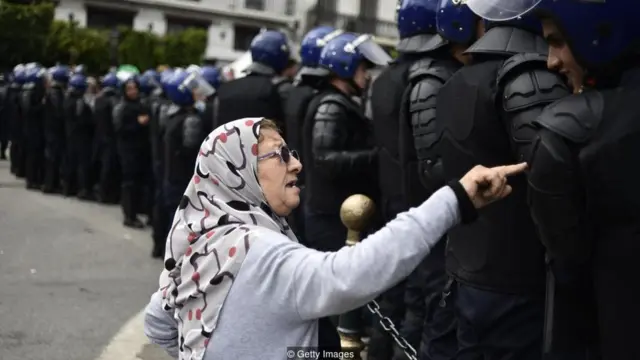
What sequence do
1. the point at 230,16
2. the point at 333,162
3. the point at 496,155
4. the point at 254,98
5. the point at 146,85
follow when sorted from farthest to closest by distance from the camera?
the point at 230,16
the point at 146,85
the point at 254,98
the point at 333,162
the point at 496,155

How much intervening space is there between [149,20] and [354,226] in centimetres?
5058

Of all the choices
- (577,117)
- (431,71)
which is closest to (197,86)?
(431,71)

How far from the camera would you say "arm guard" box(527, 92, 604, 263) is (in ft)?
8.09

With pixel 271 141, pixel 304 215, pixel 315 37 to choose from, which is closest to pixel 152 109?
pixel 315 37

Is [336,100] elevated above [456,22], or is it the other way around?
[456,22]

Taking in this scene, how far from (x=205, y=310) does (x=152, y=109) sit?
9.14m

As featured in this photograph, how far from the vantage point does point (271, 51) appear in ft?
26.7

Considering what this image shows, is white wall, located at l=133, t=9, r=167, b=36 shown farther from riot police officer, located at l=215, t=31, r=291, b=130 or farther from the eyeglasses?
the eyeglasses

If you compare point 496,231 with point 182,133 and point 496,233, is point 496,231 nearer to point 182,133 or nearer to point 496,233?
point 496,233

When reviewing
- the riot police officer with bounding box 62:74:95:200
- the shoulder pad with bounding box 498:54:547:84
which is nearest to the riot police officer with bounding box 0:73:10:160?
the riot police officer with bounding box 62:74:95:200

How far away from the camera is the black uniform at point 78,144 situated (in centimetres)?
1415

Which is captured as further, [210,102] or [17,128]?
[17,128]

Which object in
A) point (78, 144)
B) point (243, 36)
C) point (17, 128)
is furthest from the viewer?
point (243, 36)

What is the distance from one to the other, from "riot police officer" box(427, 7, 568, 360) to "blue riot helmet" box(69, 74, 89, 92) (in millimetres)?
11449
